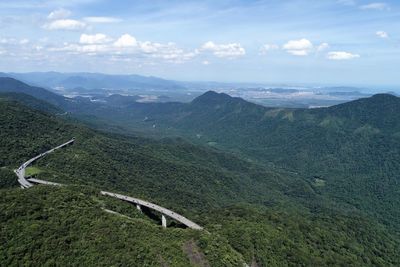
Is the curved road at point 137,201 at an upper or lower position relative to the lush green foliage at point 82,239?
lower

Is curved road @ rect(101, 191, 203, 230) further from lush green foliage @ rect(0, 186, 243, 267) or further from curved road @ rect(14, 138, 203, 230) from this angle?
lush green foliage @ rect(0, 186, 243, 267)

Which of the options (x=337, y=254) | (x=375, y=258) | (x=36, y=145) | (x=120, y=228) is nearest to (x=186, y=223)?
(x=120, y=228)

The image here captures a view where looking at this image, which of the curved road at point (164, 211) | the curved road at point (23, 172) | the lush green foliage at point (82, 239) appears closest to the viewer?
the lush green foliage at point (82, 239)

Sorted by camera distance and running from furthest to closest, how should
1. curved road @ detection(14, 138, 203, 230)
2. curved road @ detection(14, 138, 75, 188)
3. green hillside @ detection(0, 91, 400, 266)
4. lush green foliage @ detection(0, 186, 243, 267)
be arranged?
curved road @ detection(14, 138, 75, 188), curved road @ detection(14, 138, 203, 230), green hillside @ detection(0, 91, 400, 266), lush green foliage @ detection(0, 186, 243, 267)

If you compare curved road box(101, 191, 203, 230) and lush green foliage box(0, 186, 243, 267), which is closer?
lush green foliage box(0, 186, 243, 267)

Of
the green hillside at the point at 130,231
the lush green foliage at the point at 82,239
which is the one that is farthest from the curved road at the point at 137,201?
the lush green foliage at the point at 82,239

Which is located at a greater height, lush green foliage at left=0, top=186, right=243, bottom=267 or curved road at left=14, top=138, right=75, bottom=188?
lush green foliage at left=0, top=186, right=243, bottom=267

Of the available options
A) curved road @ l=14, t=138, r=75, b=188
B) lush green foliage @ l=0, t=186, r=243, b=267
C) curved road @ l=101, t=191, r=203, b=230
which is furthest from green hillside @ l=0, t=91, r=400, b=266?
curved road @ l=14, t=138, r=75, b=188

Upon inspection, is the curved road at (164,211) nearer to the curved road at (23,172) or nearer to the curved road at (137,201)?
the curved road at (137,201)

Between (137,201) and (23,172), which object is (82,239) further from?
(23,172)

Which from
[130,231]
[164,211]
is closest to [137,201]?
[164,211]

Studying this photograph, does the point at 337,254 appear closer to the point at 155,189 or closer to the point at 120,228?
the point at 120,228
